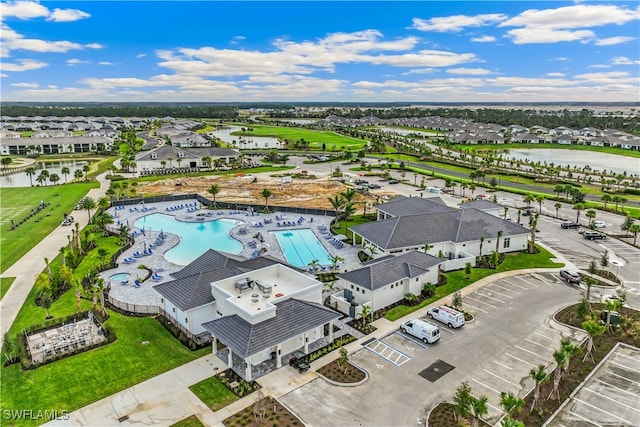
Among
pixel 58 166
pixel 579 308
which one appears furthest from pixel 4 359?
pixel 58 166

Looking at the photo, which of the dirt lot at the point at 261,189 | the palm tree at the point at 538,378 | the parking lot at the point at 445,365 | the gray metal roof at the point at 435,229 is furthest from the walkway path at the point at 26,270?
the palm tree at the point at 538,378

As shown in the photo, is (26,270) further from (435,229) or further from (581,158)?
(581,158)

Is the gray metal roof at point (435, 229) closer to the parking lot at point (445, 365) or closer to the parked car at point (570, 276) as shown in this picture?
the parked car at point (570, 276)

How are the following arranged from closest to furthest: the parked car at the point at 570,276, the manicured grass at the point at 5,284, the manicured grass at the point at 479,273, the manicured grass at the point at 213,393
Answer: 1. the manicured grass at the point at 213,393
2. the manicured grass at the point at 479,273
3. the manicured grass at the point at 5,284
4. the parked car at the point at 570,276

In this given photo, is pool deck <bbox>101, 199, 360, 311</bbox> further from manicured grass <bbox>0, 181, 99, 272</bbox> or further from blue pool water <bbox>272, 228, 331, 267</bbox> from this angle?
manicured grass <bbox>0, 181, 99, 272</bbox>

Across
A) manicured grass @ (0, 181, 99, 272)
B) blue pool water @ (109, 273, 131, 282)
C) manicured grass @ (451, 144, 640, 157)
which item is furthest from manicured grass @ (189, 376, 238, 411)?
manicured grass @ (451, 144, 640, 157)

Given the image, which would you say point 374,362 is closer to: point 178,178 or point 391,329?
point 391,329
